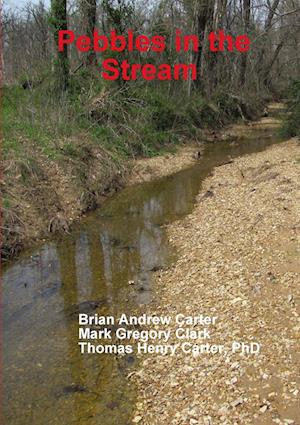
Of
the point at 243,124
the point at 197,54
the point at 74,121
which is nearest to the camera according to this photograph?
the point at 74,121

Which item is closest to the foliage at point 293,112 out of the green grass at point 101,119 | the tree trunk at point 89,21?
the green grass at point 101,119

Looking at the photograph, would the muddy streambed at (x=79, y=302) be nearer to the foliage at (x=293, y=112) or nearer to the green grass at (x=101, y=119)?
the green grass at (x=101, y=119)

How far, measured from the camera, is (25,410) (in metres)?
5.10

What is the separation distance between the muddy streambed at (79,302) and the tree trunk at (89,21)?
24.8 ft

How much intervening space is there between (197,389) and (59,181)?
7.63m

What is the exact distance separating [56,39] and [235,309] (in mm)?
13418

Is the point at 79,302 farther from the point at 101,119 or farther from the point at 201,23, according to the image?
the point at 201,23

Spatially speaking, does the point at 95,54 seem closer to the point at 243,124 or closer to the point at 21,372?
the point at 243,124

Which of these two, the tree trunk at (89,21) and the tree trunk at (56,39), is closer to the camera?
the tree trunk at (56,39)

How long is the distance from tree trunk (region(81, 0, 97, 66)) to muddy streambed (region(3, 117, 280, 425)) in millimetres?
7545

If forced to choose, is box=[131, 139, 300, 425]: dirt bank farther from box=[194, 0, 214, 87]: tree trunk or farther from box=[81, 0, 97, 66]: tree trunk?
box=[194, 0, 214, 87]: tree trunk

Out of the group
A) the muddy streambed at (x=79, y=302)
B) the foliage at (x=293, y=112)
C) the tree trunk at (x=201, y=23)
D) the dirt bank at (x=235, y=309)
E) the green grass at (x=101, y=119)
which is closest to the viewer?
the dirt bank at (x=235, y=309)

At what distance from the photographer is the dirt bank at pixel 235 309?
15.8 feet

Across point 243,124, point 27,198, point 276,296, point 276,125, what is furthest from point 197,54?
point 276,296
